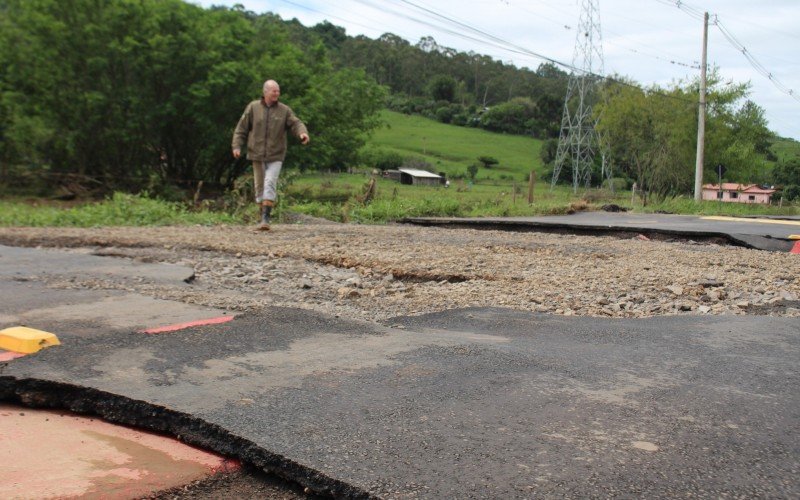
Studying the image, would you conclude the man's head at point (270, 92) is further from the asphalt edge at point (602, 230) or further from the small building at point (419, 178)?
the small building at point (419, 178)

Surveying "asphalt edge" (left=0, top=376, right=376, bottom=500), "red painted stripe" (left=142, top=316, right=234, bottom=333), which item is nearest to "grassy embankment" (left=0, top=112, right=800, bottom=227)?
"red painted stripe" (left=142, top=316, right=234, bottom=333)

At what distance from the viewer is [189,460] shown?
2.29 meters

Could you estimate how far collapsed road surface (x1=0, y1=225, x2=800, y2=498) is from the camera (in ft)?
6.92

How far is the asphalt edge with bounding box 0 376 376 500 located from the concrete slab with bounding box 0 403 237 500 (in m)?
0.03

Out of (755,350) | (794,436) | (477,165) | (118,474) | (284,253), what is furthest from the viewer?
(477,165)

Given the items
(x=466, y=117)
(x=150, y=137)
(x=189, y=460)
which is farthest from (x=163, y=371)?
(x=466, y=117)

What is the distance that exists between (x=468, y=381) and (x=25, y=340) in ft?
6.25

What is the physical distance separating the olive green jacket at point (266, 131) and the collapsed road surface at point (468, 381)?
4531mm

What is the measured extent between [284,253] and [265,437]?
15.5 feet

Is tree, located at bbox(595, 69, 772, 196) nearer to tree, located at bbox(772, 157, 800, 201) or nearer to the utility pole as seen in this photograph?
the utility pole

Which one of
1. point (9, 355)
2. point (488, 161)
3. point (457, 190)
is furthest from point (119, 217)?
point (488, 161)

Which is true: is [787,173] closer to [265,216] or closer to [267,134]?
[267,134]

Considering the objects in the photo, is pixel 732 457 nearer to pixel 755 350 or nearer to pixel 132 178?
pixel 755 350

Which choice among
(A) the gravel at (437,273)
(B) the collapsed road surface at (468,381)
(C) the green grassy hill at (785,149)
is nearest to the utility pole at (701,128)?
(A) the gravel at (437,273)
